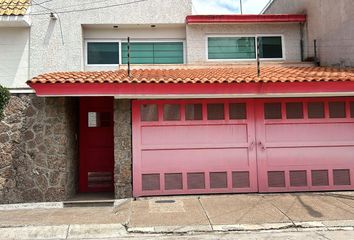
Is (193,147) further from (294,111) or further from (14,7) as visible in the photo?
(14,7)

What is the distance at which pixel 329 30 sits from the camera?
12273mm

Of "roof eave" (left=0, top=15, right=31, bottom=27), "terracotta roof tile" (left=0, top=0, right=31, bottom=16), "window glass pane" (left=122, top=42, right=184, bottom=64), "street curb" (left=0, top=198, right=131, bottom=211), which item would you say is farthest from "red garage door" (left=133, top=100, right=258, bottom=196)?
"terracotta roof tile" (left=0, top=0, right=31, bottom=16)

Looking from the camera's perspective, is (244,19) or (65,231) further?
(244,19)

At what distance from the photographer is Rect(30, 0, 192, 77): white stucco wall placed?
41.1ft

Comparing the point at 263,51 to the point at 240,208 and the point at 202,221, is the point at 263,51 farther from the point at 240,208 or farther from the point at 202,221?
the point at 202,221

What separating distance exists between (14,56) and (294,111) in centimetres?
911

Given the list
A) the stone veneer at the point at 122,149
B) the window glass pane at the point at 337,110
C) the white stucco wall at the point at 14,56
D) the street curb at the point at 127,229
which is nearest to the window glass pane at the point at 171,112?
the stone veneer at the point at 122,149

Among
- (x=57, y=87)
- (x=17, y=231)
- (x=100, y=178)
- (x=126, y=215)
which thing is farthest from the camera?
(x=100, y=178)

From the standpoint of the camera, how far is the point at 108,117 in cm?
1090

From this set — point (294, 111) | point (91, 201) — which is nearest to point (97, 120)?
point (91, 201)

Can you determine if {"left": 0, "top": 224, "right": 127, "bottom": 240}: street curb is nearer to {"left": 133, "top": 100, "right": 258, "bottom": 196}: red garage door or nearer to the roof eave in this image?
{"left": 133, "top": 100, "right": 258, "bottom": 196}: red garage door

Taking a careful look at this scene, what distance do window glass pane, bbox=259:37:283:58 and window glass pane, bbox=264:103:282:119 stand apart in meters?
4.43

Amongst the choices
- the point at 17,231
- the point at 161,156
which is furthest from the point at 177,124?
the point at 17,231

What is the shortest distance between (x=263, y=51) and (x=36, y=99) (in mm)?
8257
